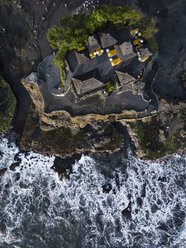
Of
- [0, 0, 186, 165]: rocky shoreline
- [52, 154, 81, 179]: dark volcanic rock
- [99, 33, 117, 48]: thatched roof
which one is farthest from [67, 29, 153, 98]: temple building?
[52, 154, 81, 179]: dark volcanic rock

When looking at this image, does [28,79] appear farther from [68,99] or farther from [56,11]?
[56,11]

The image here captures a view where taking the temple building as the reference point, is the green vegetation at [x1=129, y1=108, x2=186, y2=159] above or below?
below

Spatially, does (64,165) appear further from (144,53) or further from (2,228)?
(144,53)

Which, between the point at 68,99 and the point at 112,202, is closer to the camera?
the point at 68,99

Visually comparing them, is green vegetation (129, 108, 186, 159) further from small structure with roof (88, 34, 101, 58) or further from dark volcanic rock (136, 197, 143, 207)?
small structure with roof (88, 34, 101, 58)

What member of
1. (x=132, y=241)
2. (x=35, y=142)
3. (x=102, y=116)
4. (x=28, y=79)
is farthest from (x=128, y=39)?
(x=132, y=241)
